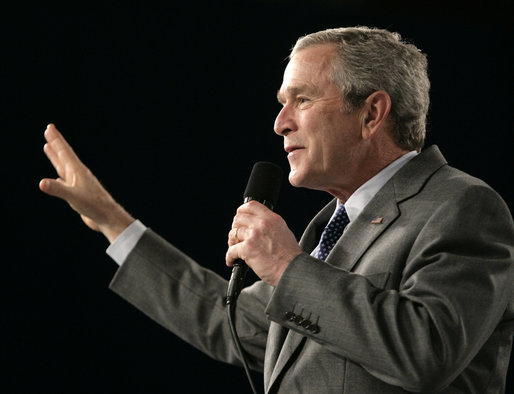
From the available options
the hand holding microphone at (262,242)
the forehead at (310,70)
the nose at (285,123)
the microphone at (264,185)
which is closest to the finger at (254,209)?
the hand holding microphone at (262,242)

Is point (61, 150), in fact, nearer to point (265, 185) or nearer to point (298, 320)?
point (265, 185)

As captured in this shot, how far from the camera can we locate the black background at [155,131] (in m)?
3.11

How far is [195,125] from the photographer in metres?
3.43

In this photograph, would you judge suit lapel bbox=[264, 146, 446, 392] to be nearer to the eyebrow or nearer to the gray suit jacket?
the gray suit jacket

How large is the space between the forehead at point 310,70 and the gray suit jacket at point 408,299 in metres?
0.35

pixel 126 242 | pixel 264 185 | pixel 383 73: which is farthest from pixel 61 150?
pixel 383 73

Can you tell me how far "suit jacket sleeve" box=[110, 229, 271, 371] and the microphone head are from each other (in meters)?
0.38

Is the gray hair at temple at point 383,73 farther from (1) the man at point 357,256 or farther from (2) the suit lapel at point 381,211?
(2) the suit lapel at point 381,211

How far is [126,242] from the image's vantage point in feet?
6.10

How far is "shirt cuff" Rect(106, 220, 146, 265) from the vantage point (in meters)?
1.85

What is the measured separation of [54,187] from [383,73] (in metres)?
0.92

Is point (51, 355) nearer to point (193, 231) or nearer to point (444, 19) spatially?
point (193, 231)

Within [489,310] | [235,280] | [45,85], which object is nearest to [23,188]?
[45,85]

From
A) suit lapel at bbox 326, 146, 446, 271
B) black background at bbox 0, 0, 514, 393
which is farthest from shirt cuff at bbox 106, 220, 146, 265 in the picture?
black background at bbox 0, 0, 514, 393
